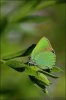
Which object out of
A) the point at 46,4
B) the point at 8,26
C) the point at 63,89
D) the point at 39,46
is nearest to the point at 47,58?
the point at 39,46

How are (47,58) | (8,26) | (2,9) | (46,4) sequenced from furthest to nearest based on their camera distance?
(2,9) < (8,26) < (46,4) < (47,58)

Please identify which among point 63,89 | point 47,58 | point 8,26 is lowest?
point 63,89

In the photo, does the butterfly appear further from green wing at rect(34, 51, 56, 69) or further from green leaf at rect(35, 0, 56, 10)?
green leaf at rect(35, 0, 56, 10)

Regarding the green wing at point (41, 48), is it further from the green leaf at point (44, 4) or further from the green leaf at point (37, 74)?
the green leaf at point (44, 4)

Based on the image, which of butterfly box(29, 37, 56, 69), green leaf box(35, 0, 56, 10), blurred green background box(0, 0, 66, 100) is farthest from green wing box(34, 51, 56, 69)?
green leaf box(35, 0, 56, 10)

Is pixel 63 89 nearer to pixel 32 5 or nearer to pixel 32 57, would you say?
pixel 32 5

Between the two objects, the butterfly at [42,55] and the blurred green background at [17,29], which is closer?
the butterfly at [42,55]

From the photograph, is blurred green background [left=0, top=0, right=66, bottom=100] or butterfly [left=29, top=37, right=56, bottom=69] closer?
butterfly [left=29, top=37, right=56, bottom=69]

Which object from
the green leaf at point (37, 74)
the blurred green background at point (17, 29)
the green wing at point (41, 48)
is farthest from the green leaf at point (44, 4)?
the green leaf at point (37, 74)
